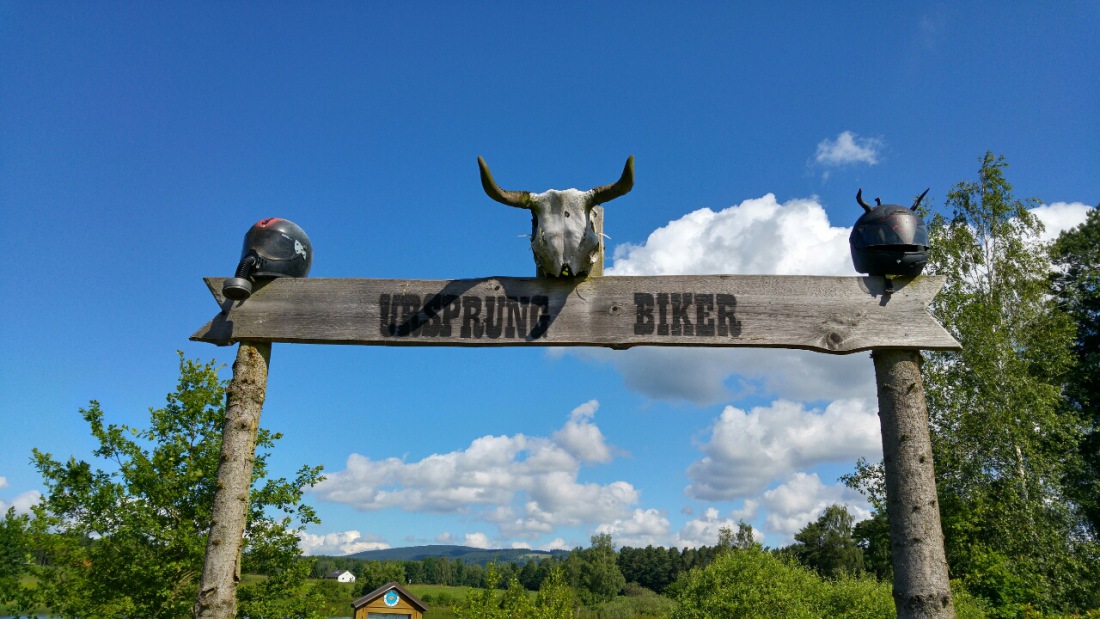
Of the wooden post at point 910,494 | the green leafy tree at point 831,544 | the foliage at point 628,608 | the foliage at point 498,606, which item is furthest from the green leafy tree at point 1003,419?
the green leafy tree at point 831,544

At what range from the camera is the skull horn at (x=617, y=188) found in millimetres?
4199

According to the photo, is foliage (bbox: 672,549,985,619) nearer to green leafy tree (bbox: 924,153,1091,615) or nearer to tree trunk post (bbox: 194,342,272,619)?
green leafy tree (bbox: 924,153,1091,615)

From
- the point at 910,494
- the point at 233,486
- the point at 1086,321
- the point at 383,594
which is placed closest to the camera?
the point at 910,494

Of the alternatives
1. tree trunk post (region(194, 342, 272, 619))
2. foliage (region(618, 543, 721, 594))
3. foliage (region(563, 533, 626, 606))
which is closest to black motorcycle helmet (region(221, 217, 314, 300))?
tree trunk post (region(194, 342, 272, 619))

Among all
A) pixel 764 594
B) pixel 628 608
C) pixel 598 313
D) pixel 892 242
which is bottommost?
pixel 628 608

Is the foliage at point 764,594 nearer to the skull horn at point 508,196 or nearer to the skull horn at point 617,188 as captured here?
the skull horn at point 617,188

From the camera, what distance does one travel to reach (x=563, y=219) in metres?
4.37

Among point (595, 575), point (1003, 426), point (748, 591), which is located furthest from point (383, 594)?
point (595, 575)

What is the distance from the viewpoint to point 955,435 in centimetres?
1786

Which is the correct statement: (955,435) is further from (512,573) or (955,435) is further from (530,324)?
(530,324)

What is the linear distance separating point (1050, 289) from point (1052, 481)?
5.88m

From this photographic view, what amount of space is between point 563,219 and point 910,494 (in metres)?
2.78

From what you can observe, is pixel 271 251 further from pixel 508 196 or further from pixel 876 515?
pixel 876 515

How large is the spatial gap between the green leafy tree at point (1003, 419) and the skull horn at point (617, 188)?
17.0 meters
